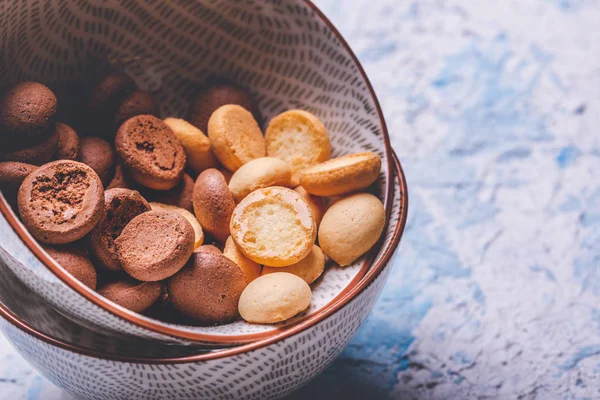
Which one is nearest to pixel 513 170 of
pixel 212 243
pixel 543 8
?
pixel 543 8

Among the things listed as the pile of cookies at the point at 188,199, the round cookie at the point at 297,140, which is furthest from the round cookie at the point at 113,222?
the round cookie at the point at 297,140

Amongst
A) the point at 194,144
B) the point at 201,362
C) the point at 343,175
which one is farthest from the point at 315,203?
the point at 201,362

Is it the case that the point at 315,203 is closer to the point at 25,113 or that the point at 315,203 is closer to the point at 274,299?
the point at 274,299

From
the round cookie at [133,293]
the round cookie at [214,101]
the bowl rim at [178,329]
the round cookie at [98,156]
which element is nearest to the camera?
the bowl rim at [178,329]

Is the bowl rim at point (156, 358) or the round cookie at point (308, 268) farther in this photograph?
the round cookie at point (308, 268)

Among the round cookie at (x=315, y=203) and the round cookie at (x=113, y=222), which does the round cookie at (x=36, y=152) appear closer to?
the round cookie at (x=113, y=222)

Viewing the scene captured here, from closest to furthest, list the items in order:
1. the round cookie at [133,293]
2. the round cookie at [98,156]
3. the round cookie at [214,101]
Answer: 1. the round cookie at [133,293]
2. the round cookie at [98,156]
3. the round cookie at [214,101]

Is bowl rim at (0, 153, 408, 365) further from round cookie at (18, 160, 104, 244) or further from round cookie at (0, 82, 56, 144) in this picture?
round cookie at (0, 82, 56, 144)

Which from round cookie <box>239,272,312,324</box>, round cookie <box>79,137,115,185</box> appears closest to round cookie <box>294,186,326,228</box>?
round cookie <box>239,272,312,324</box>

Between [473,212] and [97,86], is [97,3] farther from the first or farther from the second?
[473,212]
